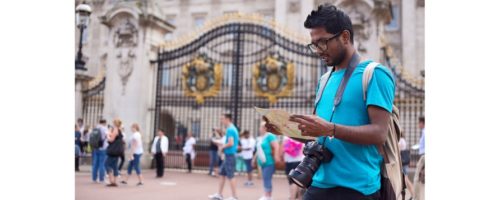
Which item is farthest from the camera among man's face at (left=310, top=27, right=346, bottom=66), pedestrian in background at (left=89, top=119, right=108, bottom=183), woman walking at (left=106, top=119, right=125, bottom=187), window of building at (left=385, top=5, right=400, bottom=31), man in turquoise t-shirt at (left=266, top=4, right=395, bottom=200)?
window of building at (left=385, top=5, right=400, bottom=31)

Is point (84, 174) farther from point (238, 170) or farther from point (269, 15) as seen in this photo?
point (269, 15)

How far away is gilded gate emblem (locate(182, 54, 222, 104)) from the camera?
666 inches

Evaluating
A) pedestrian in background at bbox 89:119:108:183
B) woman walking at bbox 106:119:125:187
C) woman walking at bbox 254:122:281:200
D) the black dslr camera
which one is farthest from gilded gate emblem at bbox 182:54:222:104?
the black dslr camera

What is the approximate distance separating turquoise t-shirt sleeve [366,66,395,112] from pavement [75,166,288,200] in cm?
780

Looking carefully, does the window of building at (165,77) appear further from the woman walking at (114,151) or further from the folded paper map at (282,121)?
the folded paper map at (282,121)

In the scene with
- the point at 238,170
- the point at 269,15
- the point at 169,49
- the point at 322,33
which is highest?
the point at 269,15

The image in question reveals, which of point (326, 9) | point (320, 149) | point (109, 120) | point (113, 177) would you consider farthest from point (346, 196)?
point (109, 120)

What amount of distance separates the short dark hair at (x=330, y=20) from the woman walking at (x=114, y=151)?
30.6 ft

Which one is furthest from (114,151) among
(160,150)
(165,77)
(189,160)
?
(165,77)

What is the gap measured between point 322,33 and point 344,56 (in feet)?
0.62

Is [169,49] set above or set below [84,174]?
above

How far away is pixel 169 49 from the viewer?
16.1 meters

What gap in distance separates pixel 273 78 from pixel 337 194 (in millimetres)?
14529

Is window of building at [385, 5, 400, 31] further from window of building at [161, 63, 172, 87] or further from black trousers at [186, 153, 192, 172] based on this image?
black trousers at [186, 153, 192, 172]
